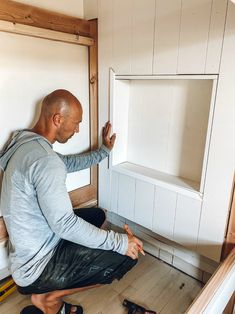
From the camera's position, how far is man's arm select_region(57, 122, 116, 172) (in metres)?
1.72

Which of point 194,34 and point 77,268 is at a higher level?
point 194,34

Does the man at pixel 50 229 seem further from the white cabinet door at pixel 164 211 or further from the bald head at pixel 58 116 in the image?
the white cabinet door at pixel 164 211

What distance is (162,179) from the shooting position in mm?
1630

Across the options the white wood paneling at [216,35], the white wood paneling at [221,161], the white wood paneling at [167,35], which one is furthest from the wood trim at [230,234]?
the white wood paneling at [167,35]

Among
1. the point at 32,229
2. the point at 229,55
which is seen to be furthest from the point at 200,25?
the point at 32,229

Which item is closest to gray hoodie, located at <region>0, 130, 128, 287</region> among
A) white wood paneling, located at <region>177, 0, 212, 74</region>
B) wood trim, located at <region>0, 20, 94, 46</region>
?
wood trim, located at <region>0, 20, 94, 46</region>

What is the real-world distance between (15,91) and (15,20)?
357 mm

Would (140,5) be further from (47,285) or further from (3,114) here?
(47,285)

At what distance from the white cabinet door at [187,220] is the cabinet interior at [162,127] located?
74 millimetres

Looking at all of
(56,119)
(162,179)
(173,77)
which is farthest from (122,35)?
(162,179)

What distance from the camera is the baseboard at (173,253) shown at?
1641mm

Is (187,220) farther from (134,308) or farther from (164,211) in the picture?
(134,308)

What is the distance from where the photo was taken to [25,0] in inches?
56.0

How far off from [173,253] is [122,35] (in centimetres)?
147
